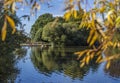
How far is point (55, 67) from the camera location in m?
30.8

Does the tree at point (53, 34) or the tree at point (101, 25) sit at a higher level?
the tree at point (101, 25)

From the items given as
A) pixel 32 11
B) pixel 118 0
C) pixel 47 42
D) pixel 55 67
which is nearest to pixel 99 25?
pixel 118 0

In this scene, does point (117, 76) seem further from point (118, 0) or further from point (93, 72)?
point (118, 0)

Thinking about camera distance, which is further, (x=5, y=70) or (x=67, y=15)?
(x=5, y=70)

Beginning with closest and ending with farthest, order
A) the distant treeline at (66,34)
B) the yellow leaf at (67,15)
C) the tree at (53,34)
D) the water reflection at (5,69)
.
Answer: the yellow leaf at (67,15), the water reflection at (5,69), the distant treeline at (66,34), the tree at (53,34)

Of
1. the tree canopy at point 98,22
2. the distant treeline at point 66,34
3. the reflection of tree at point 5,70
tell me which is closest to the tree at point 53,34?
the distant treeline at point 66,34

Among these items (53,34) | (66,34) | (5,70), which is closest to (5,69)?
(5,70)

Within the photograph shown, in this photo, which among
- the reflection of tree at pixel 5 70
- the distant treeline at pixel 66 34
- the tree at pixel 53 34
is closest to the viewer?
the reflection of tree at pixel 5 70

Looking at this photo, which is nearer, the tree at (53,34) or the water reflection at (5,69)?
the water reflection at (5,69)

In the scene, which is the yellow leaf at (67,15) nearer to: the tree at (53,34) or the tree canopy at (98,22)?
the tree canopy at (98,22)

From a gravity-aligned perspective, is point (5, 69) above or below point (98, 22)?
below

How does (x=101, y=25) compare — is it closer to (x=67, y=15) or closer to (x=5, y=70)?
(x=67, y=15)

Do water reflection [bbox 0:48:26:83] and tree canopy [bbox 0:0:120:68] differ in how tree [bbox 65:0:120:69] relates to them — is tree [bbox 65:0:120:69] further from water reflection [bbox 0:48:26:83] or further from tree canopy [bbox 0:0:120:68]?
water reflection [bbox 0:48:26:83]

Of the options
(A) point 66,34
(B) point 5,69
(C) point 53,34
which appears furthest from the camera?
(C) point 53,34
